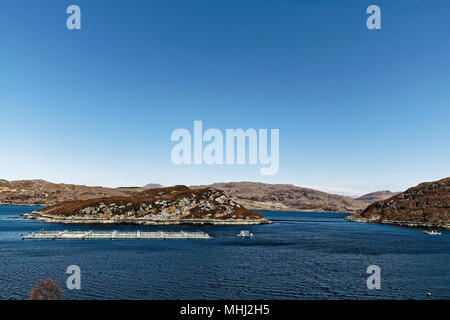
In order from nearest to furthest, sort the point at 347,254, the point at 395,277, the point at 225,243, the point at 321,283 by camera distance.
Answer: the point at 321,283 → the point at 395,277 → the point at 347,254 → the point at 225,243

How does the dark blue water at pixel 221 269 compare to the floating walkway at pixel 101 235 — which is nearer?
the dark blue water at pixel 221 269

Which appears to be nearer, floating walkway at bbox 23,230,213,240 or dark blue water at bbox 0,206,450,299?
dark blue water at bbox 0,206,450,299

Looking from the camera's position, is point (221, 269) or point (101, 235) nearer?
point (221, 269)

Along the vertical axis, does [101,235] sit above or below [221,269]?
below
